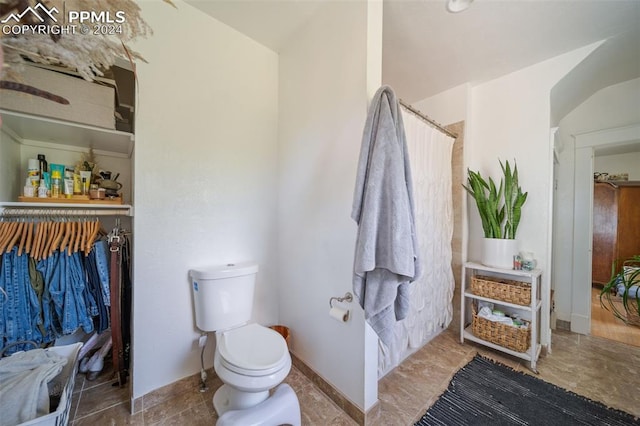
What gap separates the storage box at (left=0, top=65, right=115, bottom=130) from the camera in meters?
0.99

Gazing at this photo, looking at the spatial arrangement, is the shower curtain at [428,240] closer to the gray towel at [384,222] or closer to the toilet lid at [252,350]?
the gray towel at [384,222]

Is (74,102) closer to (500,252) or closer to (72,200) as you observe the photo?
(72,200)

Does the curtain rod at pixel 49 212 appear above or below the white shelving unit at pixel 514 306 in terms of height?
above

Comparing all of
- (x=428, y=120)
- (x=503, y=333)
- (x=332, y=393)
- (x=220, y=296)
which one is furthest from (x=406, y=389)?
(x=428, y=120)

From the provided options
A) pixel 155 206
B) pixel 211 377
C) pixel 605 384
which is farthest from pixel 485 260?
pixel 155 206

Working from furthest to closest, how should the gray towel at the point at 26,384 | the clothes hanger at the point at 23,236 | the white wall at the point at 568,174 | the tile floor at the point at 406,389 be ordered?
the white wall at the point at 568,174
the tile floor at the point at 406,389
the clothes hanger at the point at 23,236
the gray towel at the point at 26,384

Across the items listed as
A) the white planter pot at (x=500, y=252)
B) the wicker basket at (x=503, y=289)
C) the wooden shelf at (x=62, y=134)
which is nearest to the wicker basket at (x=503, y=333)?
the wicker basket at (x=503, y=289)

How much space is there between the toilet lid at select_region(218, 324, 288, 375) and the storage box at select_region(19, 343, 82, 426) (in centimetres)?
52

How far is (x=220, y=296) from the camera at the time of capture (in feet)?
4.42

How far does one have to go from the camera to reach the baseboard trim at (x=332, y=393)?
1175 millimetres

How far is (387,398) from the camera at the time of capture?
1.34 metres

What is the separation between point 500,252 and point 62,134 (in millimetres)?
2977

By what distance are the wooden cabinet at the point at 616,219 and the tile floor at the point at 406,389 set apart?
2078mm

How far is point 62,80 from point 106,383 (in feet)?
5.67
